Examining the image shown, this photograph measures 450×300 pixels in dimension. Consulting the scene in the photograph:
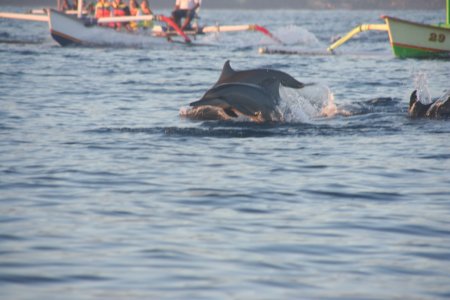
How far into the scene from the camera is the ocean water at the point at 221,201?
7238mm

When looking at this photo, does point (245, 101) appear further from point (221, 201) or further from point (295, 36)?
point (295, 36)

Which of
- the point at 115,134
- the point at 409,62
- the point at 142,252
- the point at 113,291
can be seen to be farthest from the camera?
the point at 409,62

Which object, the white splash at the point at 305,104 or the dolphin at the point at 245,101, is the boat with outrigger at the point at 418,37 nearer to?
the white splash at the point at 305,104

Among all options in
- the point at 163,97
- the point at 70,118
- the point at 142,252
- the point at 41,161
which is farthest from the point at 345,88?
the point at 142,252

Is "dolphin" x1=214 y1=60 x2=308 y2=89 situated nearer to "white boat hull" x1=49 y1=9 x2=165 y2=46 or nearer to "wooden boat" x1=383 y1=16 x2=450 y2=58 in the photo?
"wooden boat" x1=383 y1=16 x2=450 y2=58

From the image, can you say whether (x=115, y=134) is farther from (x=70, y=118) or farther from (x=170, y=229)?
(x=170, y=229)

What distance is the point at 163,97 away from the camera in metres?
20.6

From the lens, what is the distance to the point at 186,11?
4297 cm

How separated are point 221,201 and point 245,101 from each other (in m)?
5.67

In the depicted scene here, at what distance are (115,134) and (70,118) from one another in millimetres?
2255

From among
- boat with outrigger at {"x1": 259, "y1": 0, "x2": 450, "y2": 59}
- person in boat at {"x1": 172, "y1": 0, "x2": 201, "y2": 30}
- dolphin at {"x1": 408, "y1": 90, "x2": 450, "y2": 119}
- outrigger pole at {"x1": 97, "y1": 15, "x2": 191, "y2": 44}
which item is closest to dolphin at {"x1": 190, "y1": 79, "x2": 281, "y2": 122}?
dolphin at {"x1": 408, "y1": 90, "x2": 450, "y2": 119}

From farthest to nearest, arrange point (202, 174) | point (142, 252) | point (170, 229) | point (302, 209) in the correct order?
point (202, 174) → point (302, 209) → point (170, 229) → point (142, 252)

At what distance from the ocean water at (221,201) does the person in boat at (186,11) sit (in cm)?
2310

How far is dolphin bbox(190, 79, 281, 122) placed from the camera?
15.3m
